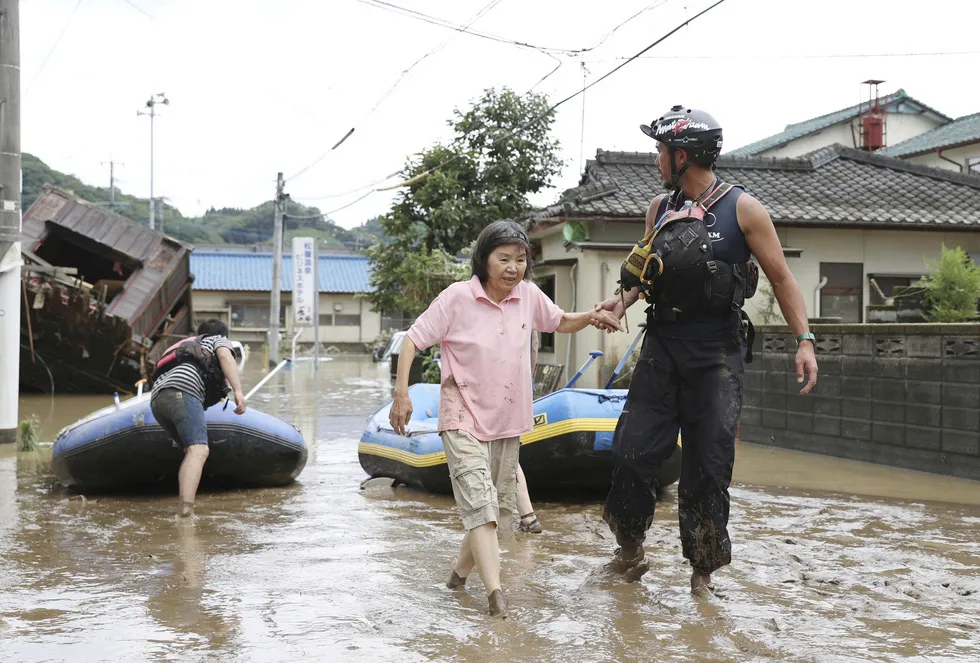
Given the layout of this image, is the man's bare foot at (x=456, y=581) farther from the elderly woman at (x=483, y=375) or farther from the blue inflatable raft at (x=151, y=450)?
the blue inflatable raft at (x=151, y=450)

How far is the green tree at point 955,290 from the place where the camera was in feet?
37.5

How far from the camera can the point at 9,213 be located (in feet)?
38.7

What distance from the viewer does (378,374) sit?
29125 mm

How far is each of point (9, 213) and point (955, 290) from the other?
11.2 m

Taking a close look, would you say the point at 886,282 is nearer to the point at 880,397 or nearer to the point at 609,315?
the point at 880,397

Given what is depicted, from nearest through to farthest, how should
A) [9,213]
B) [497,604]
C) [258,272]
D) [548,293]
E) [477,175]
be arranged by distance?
[497,604], [9,213], [548,293], [477,175], [258,272]

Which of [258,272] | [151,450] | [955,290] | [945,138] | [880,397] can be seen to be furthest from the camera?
[258,272]

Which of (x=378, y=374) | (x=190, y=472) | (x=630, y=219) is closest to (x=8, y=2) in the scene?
(x=190, y=472)

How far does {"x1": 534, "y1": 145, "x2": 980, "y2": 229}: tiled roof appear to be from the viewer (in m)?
16.8

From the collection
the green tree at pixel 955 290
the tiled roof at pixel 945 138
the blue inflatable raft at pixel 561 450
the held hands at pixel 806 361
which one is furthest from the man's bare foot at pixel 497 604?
the tiled roof at pixel 945 138

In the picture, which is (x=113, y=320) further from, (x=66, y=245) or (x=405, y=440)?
(x=405, y=440)

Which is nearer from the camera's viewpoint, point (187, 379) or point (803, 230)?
point (187, 379)

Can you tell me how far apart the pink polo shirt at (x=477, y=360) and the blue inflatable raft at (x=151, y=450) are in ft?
12.9

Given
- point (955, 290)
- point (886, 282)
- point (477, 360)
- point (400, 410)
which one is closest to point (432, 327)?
point (477, 360)
